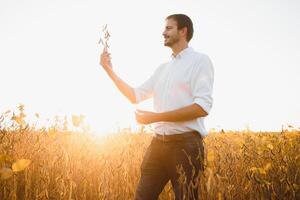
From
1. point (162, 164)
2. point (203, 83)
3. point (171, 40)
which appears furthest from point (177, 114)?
point (171, 40)

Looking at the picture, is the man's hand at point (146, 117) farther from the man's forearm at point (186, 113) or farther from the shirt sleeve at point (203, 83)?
the shirt sleeve at point (203, 83)

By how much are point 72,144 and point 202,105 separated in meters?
2.88

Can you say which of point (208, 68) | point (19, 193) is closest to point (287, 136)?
point (208, 68)

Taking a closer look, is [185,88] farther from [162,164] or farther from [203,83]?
[162,164]

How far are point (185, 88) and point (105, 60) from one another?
2.44ft

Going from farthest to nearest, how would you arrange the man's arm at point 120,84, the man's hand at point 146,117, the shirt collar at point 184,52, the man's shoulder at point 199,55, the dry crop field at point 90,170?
the man's arm at point 120,84 < the shirt collar at point 184,52 < the man's shoulder at point 199,55 < the man's hand at point 146,117 < the dry crop field at point 90,170

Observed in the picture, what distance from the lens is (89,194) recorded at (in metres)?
Answer: 3.10

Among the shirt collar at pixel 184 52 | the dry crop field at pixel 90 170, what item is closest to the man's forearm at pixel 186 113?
the dry crop field at pixel 90 170

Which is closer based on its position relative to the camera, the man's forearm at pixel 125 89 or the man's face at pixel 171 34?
the man's face at pixel 171 34

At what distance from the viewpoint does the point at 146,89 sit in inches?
112

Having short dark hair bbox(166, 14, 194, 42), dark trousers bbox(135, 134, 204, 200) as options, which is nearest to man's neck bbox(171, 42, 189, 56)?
short dark hair bbox(166, 14, 194, 42)

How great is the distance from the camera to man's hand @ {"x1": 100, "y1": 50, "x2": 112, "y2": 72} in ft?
8.87

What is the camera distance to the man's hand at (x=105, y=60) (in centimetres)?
271

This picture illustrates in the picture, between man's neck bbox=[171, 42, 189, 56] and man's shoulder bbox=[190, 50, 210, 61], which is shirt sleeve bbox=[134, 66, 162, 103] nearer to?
man's neck bbox=[171, 42, 189, 56]
